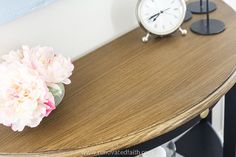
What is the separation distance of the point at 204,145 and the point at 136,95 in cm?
66

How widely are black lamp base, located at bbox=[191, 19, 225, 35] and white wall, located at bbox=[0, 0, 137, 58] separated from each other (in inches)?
7.9

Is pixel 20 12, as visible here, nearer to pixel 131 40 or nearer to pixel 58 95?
pixel 58 95

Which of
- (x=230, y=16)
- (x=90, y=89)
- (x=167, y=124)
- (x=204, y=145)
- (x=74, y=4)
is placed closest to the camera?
(x=167, y=124)

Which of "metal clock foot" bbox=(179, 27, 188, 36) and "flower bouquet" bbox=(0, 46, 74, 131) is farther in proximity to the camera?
"metal clock foot" bbox=(179, 27, 188, 36)

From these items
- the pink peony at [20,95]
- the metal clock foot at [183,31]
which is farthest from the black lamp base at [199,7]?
the pink peony at [20,95]

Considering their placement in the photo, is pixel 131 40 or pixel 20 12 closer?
pixel 20 12

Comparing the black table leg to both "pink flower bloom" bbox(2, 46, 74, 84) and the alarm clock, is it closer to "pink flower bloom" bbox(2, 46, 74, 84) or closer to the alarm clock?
the alarm clock

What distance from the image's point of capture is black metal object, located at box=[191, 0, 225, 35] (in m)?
1.12

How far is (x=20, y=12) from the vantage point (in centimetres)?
92

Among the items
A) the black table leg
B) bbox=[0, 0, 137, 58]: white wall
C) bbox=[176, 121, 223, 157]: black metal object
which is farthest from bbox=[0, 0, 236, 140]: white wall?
bbox=[176, 121, 223, 157]: black metal object

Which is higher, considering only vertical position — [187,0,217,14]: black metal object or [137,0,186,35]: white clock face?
[137,0,186,35]: white clock face

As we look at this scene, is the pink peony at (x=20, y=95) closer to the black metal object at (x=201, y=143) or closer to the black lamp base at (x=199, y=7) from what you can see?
the black lamp base at (x=199, y=7)

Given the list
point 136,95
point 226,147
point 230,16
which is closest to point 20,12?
point 136,95

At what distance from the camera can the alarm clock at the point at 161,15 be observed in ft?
3.54
